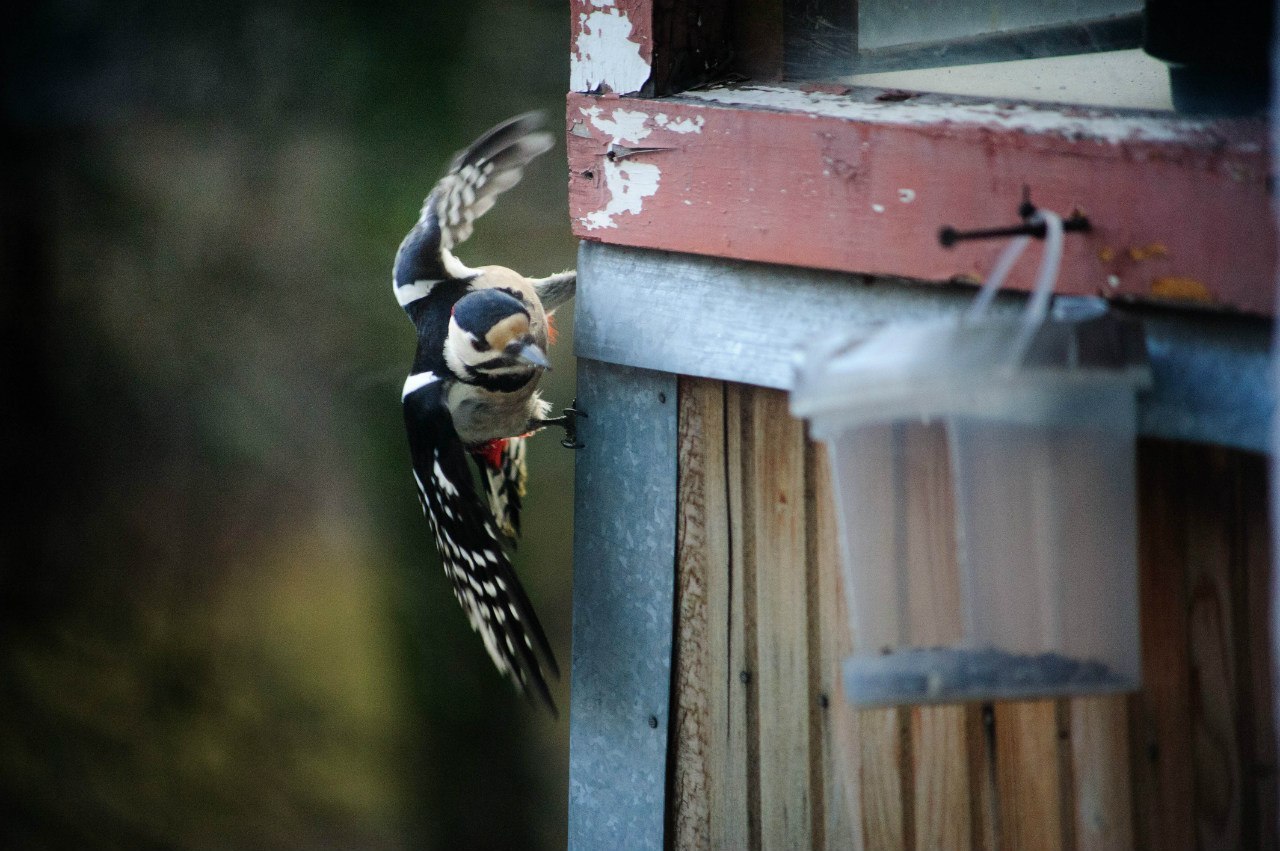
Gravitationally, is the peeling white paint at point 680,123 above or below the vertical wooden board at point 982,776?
above

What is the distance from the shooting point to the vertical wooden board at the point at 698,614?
5.56 feet

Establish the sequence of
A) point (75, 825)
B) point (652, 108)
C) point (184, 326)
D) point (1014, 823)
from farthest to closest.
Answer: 1. point (75, 825)
2. point (184, 326)
3. point (652, 108)
4. point (1014, 823)

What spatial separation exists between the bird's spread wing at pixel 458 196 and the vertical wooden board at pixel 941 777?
1.44m

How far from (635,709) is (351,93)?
281cm

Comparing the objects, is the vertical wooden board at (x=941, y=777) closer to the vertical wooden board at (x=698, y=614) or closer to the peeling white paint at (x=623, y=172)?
the vertical wooden board at (x=698, y=614)

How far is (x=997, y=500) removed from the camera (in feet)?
3.72

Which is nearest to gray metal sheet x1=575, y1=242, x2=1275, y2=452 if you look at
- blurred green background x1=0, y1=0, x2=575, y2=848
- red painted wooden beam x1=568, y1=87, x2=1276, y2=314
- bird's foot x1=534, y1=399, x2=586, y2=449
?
red painted wooden beam x1=568, y1=87, x2=1276, y2=314

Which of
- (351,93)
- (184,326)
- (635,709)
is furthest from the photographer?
(184,326)

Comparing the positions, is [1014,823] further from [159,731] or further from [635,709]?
[159,731]

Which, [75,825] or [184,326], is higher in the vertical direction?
[184,326]

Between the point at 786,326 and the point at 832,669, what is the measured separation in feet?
1.48

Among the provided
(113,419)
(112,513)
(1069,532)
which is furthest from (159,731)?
A: (1069,532)

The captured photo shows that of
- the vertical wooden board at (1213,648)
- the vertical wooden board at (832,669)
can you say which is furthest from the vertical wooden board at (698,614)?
the vertical wooden board at (1213,648)

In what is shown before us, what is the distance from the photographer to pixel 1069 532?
114 cm
